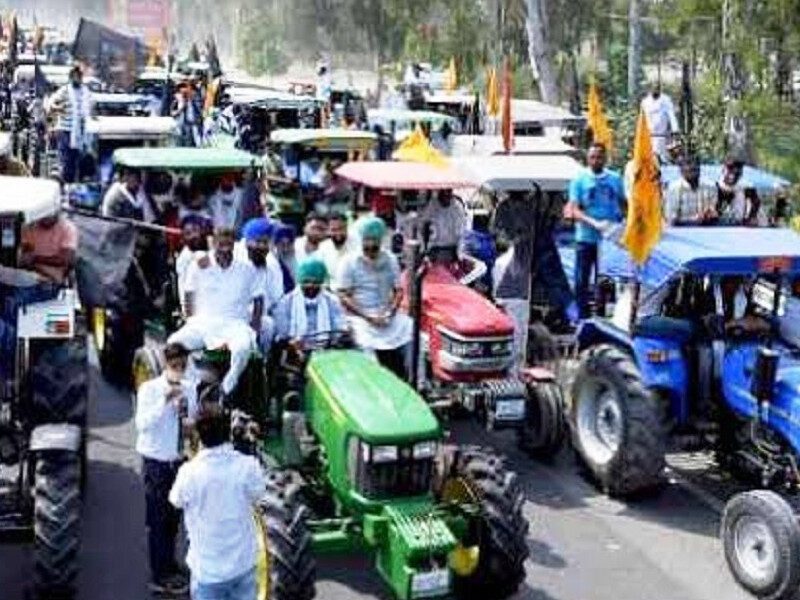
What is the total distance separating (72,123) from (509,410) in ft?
32.7

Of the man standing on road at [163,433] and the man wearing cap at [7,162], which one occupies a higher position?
the man wearing cap at [7,162]

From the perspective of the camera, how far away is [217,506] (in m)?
6.35

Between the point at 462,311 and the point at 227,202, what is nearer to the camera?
the point at 462,311

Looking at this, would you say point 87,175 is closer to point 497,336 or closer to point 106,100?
point 106,100

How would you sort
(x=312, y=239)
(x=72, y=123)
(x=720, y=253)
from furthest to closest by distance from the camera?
(x=72, y=123) < (x=312, y=239) < (x=720, y=253)

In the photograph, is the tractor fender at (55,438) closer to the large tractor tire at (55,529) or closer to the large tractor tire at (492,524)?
the large tractor tire at (55,529)

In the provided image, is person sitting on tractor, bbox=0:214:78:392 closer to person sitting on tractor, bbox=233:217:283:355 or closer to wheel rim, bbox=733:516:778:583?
person sitting on tractor, bbox=233:217:283:355

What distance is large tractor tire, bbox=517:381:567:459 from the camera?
10727 mm

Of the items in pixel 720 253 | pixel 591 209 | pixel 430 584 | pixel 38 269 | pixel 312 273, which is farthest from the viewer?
pixel 591 209

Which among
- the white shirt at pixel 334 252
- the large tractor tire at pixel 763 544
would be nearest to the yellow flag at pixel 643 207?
the white shirt at pixel 334 252

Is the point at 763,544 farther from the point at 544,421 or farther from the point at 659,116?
the point at 659,116

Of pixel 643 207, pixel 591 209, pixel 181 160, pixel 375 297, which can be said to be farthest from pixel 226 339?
pixel 591 209

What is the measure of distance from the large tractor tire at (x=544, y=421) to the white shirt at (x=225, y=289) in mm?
2412

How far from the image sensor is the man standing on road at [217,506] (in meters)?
6.35
